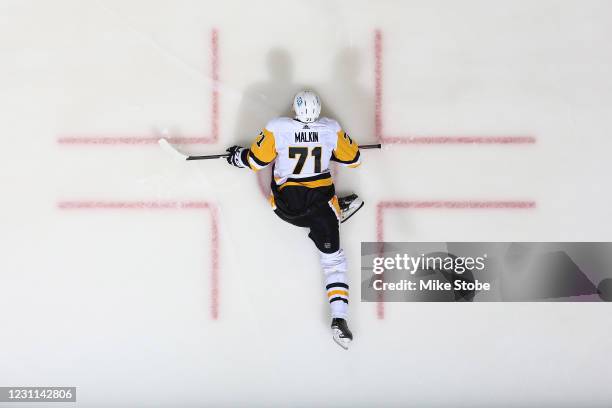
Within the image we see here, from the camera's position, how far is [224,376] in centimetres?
360

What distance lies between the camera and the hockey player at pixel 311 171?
10.9 feet

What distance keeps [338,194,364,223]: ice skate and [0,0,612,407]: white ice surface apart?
0.35 feet

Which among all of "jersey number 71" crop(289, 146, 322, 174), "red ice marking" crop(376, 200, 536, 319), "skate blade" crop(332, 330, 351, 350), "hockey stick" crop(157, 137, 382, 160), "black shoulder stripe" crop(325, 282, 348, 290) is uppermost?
"hockey stick" crop(157, 137, 382, 160)

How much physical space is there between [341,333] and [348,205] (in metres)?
0.82

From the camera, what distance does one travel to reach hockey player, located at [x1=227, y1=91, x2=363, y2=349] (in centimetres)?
331

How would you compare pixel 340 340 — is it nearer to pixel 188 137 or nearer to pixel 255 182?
pixel 255 182

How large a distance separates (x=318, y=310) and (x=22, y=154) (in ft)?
7.31

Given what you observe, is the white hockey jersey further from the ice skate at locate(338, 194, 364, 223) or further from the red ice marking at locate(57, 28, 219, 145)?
the red ice marking at locate(57, 28, 219, 145)

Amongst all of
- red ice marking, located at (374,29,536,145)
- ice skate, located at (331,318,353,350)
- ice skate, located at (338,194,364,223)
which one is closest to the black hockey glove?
ice skate, located at (338,194,364,223)

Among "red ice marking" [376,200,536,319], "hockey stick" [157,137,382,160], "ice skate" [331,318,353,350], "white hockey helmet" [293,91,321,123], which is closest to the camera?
"white hockey helmet" [293,91,321,123]

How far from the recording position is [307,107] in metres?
3.28

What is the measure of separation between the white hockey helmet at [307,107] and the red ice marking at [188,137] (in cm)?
61

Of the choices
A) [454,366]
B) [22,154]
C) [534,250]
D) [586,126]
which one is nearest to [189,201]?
[22,154]
